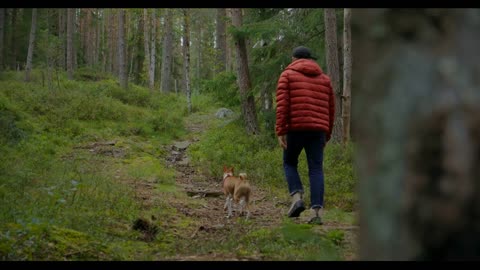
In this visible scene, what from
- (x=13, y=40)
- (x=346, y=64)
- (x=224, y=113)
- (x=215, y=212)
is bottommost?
(x=215, y=212)

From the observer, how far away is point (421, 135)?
5.34ft

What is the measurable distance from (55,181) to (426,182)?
808cm

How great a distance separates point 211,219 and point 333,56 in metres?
6.67

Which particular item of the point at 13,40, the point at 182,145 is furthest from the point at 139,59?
the point at 182,145

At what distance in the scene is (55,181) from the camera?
879 cm

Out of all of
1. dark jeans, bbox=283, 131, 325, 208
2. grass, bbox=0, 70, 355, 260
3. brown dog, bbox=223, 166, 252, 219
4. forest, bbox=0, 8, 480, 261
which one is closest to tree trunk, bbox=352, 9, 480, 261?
forest, bbox=0, 8, 480, 261

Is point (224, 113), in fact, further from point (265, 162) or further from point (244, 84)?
point (265, 162)

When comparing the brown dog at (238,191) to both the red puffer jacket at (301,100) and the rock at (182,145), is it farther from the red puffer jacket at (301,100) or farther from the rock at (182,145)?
the rock at (182,145)

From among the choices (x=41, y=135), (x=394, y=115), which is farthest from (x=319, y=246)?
(x=41, y=135)

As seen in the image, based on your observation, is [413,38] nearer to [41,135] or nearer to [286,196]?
[286,196]

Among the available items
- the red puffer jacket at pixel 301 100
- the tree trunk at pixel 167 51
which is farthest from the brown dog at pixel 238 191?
the tree trunk at pixel 167 51

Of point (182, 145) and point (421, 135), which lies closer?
point (421, 135)

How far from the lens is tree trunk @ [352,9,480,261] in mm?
1564
